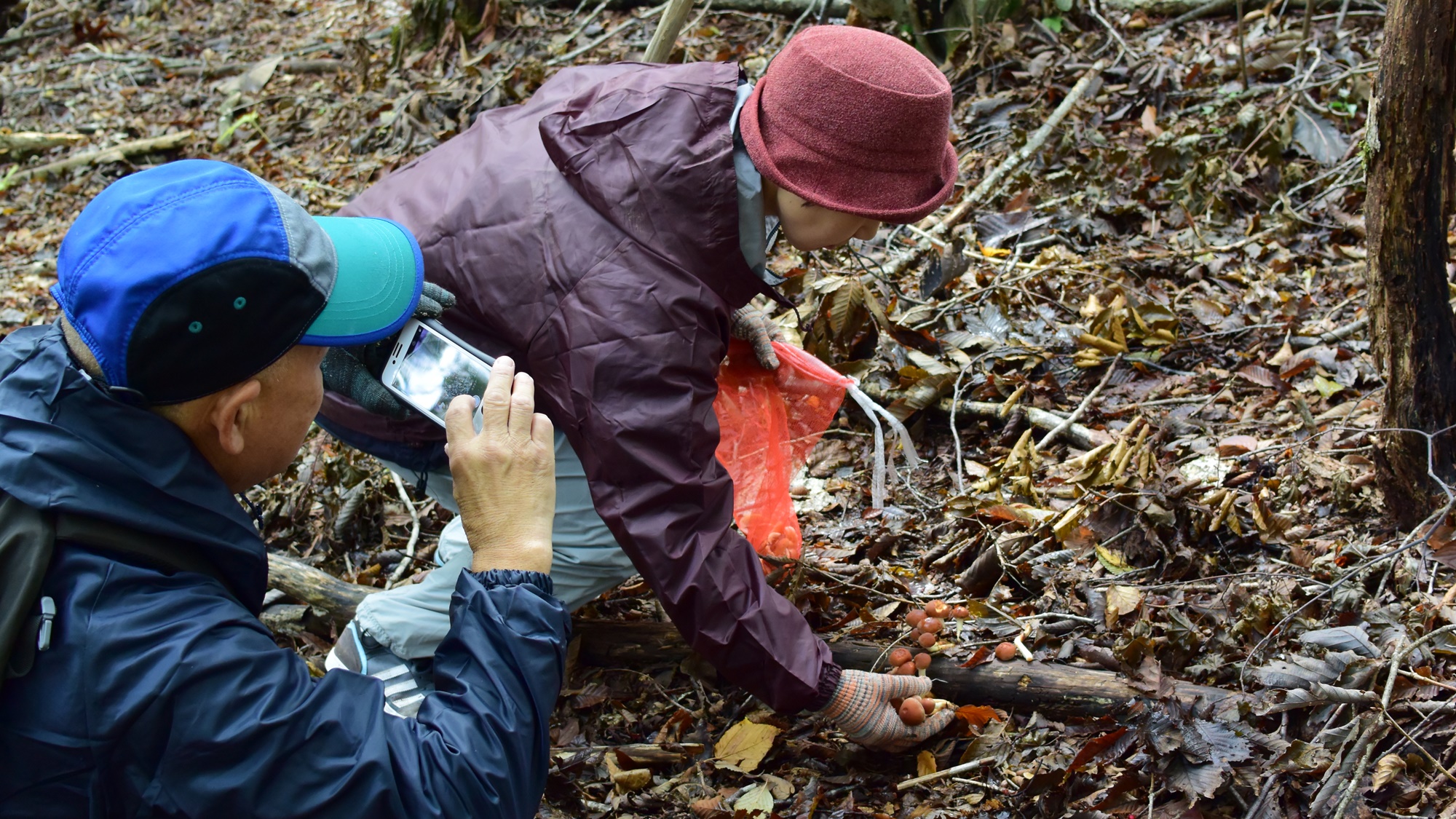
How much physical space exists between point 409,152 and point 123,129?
297 cm

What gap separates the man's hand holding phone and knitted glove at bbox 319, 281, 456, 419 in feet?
2.01

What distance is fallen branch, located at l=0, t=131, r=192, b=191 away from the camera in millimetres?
7344

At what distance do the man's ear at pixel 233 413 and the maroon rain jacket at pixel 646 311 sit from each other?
0.74 m

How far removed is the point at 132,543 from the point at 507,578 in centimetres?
57

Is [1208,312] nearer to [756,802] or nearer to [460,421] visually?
[756,802]

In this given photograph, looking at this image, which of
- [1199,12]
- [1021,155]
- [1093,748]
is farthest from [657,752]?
[1199,12]

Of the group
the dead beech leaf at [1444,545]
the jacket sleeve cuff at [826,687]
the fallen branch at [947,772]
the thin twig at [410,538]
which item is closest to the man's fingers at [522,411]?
the jacket sleeve cuff at [826,687]

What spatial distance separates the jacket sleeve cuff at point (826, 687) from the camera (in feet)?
7.95

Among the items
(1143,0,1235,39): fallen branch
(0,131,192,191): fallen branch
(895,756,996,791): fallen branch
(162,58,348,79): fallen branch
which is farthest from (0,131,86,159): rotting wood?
(895,756,996,791): fallen branch

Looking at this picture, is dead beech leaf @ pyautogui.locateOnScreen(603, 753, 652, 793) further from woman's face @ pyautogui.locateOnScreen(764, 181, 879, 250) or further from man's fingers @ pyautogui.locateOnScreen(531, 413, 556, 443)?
woman's face @ pyautogui.locateOnScreen(764, 181, 879, 250)

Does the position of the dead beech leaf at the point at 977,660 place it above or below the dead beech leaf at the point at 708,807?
above

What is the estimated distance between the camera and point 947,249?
14.2 feet

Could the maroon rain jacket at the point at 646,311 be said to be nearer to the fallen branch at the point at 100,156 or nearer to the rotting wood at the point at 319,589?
the rotting wood at the point at 319,589

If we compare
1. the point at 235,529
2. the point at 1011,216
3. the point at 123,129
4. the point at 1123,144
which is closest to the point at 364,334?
the point at 235,529
